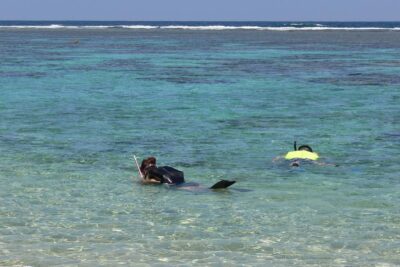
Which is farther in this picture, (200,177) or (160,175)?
(200,177)

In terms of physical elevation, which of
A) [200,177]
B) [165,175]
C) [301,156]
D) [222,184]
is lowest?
[222,184]

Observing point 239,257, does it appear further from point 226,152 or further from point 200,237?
point 226,152

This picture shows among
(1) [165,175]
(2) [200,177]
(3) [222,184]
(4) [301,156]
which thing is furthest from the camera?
(4) [301,156]

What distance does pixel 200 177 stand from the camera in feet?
57.3

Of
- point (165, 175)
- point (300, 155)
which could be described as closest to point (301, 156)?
point (300, 155)

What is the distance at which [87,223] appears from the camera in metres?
13.7

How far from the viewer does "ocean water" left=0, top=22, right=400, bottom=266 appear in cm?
1232

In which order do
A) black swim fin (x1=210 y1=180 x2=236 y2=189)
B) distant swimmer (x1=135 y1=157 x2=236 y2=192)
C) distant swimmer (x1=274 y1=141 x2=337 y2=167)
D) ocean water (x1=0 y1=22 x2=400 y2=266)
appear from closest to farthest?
ocean water (x1=0 y1=22 x2=400 y2=266) < black swim fin (x1=210 y1=180 x2=236 y2=189) < distant swimmer (x1=135 y1=157 x2=236 y2=192) < distant swimmer (x1=274 y1=141 x2=337 y2=167)

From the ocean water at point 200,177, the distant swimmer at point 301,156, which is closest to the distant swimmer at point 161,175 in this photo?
the ocean water at point 200,177

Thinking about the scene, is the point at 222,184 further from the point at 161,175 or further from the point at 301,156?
the point at 301,156

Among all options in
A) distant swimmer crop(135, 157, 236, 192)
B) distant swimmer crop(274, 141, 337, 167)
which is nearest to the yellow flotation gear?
distant swimmer crop(274, 141, 337, 167)

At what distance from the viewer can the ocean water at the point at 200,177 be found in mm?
12320

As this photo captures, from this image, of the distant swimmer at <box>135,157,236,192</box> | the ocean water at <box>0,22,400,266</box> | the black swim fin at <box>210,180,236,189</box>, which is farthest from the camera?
the distant swimmer at <box>135,157,236,192</box>

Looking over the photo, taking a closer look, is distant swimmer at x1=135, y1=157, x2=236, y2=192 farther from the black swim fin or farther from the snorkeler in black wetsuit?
the black swim fin
